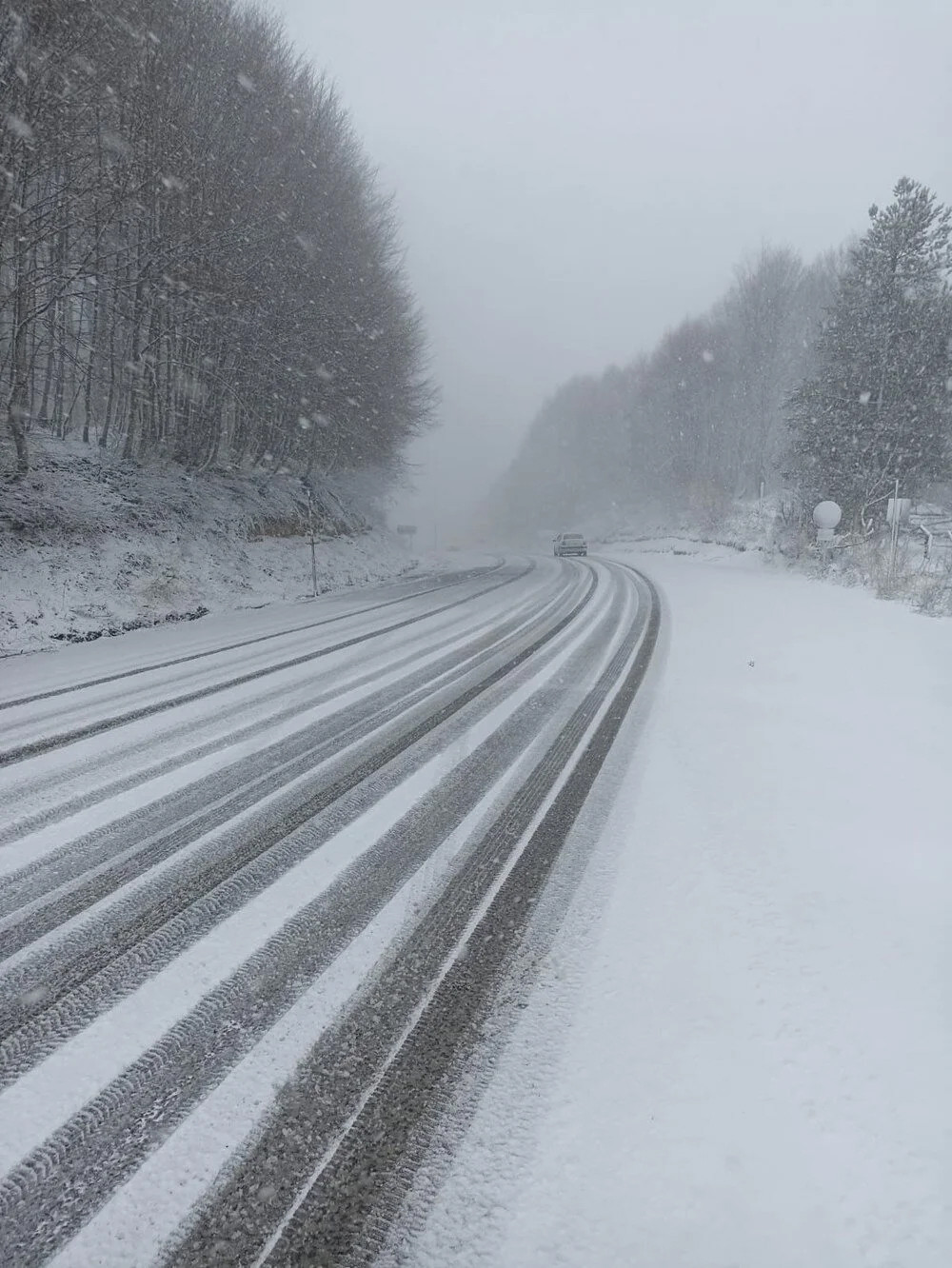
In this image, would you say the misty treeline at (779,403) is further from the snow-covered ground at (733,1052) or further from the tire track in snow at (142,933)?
the tire track in snow at (142,933)

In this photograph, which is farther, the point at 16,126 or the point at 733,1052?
the point at 16,126

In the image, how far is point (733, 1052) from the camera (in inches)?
77.9

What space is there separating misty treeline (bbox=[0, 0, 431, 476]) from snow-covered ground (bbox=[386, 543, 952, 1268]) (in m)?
11.7

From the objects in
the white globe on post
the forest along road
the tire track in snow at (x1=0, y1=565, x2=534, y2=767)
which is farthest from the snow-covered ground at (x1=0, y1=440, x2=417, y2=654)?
the white globe on post

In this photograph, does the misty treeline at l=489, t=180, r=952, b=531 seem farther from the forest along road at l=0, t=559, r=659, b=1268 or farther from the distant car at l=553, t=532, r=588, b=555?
the forest along road at l=0, t=559, r=659, b=1268

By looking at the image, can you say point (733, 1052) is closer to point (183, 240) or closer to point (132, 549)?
point (132, 549)

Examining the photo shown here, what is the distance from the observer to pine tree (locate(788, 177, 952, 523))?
64.9 ft

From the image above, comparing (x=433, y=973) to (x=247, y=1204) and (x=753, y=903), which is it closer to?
(x=247, y=1204)

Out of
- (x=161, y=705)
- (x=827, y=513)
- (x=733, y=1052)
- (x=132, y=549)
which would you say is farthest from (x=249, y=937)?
(x=827, y=513)

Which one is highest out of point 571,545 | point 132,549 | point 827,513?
point 827,513

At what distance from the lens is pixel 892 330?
2009cm

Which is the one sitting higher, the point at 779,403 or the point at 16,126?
the point at 779,403

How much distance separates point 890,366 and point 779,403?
20513 mm

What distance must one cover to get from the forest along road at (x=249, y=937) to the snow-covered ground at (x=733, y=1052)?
0.86 feet
